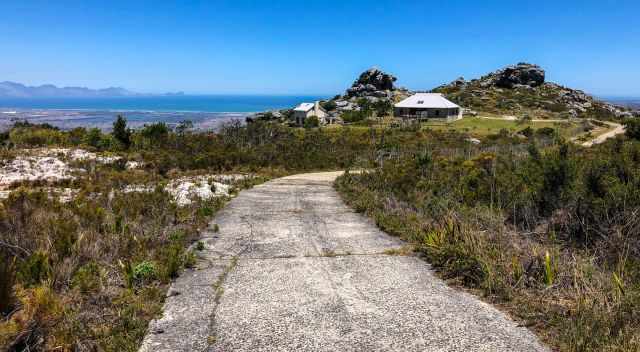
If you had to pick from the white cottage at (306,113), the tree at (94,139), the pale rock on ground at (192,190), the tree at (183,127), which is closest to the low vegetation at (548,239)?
the pale rock on ground at (192,190)

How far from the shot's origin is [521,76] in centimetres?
10925

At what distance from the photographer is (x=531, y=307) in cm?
507

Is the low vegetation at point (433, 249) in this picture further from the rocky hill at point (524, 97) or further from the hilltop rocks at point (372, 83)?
the hilltop rocks at point (372, 83)

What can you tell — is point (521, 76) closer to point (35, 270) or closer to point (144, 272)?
point (144, 272)

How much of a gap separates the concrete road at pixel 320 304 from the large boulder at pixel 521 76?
4420 inches

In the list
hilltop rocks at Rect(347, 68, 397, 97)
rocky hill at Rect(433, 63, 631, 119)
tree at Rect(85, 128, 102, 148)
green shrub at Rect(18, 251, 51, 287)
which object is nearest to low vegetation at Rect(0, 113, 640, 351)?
green shrub at Rect(18, 251, 51, 287)

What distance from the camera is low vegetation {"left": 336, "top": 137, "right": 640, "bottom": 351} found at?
4.55 metres

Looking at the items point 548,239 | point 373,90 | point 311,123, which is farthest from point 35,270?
point 373,90

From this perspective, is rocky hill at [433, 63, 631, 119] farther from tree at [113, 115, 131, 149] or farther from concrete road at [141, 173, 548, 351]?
concrete road at [141, 173, 548, 351]

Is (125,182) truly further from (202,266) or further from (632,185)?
(632,185)

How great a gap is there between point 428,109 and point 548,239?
64.7m

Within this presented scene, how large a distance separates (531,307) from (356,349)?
2.20m

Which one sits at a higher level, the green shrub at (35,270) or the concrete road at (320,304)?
the green shrub at (35,270)

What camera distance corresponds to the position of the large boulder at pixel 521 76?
10888 cm
